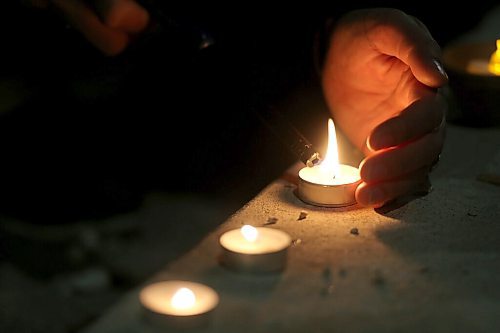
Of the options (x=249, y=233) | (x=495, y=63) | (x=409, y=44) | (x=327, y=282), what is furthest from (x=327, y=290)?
(x=495, y=63)

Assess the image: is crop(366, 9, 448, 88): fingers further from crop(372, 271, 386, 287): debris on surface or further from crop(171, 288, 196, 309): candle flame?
crop(171, 288, 196, 309): candle flame

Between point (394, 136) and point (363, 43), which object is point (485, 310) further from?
point (363, 43)

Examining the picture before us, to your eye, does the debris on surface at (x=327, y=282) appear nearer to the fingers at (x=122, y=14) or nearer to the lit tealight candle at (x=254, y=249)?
the lit tealight candle at (x=254, y=249)

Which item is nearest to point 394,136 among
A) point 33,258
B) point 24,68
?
point 24,68

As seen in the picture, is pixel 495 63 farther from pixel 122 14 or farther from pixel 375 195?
pixel 122 14

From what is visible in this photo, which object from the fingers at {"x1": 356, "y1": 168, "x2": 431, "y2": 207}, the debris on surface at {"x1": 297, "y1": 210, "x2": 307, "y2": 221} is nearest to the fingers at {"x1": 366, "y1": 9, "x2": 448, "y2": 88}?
the fingers at {"x1": 356, "y1": 168, "x2": 431, "y2": 207}
